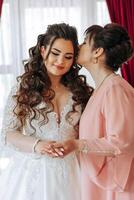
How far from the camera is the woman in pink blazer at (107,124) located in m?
1.60

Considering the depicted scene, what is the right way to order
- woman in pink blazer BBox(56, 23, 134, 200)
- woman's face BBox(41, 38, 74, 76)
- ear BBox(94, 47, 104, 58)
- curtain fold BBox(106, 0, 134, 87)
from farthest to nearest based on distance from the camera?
curtain fold BBox(106, 0, 134, 87), woman's face BBox(41, 38, 74, 76), ear BBox(94, 47, 104, 58), woman in pink blazer BBox(56, 23, 134, 200)

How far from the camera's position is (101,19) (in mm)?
3570

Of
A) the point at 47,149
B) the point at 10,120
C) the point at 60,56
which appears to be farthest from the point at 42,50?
the point at 47,149

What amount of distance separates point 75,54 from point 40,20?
1.67m

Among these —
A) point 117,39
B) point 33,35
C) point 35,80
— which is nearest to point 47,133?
point 35,80

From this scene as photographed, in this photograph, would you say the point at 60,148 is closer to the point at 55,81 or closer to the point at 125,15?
the point at 55,81

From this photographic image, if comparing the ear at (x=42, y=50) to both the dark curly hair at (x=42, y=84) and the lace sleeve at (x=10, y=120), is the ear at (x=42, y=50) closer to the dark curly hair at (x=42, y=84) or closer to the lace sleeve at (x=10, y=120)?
the dark curly hair at (x=42, y=84)

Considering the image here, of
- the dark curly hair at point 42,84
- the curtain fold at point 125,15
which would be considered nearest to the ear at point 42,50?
the dark curly hair at point 42,84

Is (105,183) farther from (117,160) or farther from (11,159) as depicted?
(11,159)

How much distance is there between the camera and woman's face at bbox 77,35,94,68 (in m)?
1.77

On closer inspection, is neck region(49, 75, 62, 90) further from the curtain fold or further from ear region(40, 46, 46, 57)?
the curtain fold

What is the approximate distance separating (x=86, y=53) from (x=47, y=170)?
2.16ft

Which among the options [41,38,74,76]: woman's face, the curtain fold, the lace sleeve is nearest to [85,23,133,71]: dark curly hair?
[41,38,74,76]: woman's face

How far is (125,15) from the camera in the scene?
352cm
